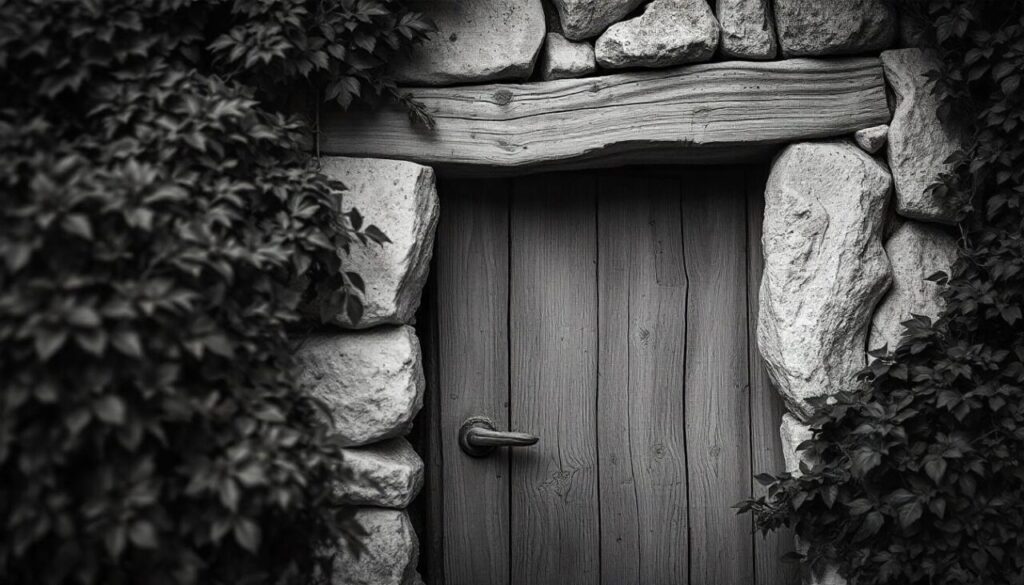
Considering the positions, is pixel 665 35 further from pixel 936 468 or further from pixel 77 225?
pixel 77 225

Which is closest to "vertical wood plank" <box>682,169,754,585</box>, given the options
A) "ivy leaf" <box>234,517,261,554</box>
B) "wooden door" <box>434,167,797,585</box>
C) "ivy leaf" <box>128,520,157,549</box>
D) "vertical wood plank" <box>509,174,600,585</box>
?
"wooden door" <box>434,167,797,585</box>

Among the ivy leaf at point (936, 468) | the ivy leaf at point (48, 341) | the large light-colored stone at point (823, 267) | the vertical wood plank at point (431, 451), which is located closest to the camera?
the ivy leaf at point (48, 341)

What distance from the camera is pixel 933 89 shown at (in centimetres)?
197

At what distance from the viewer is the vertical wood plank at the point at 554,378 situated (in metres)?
2.24

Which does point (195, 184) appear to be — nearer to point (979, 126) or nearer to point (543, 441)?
point (543, 441)

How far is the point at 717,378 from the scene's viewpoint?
Result: 7.27 feet

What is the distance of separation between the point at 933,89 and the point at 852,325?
1.99 feet

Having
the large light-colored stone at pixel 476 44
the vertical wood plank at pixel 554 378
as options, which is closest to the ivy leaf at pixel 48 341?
the large light-colored stone at pixel 476 44

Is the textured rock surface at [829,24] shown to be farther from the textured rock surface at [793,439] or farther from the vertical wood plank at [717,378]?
the textured rock surface at [793,439]

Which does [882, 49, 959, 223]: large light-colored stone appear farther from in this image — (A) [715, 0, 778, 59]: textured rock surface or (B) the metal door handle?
(B) the metal door handle

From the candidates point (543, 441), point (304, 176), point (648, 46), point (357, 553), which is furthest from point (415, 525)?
point (648, 46)

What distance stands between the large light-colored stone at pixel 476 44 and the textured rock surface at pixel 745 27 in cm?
45

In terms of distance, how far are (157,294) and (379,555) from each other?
922mm

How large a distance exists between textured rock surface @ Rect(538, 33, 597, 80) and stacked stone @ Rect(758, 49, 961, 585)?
546mm
